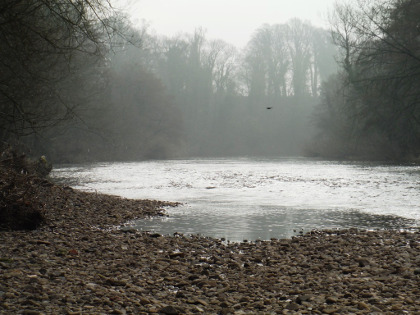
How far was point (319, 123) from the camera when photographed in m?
54.4

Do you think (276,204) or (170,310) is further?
(276,204)

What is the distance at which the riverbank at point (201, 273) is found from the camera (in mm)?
5535

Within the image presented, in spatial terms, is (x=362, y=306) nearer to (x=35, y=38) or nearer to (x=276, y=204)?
(x=35, y=38)

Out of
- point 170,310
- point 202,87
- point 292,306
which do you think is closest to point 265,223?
point 292,306

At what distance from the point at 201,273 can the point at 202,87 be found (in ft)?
231

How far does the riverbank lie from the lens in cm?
554

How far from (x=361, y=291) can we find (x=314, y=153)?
48666 millimetres

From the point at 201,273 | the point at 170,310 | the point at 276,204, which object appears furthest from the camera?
the point at 276,204

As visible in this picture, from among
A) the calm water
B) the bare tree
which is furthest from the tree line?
the bare tree

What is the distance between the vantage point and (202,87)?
76.5m

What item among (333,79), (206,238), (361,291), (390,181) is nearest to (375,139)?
(333,79)

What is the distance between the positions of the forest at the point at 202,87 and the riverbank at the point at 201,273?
12.0 feet

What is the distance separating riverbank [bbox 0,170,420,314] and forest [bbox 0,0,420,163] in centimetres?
364

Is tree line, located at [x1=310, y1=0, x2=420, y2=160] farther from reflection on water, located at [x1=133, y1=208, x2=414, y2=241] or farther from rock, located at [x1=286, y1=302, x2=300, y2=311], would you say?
rock, located at [x1=286, y1=302, x2=300, y2=311]
